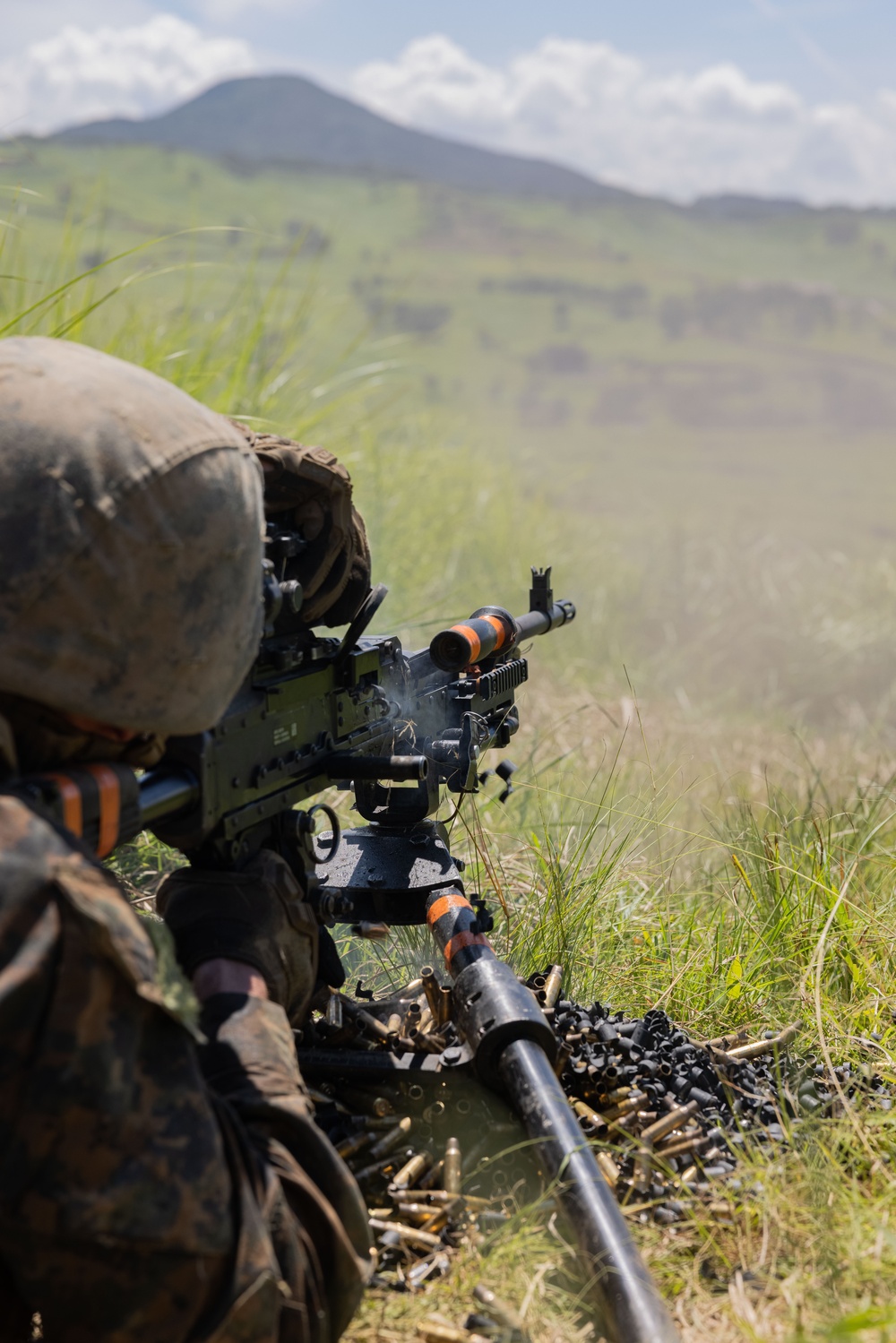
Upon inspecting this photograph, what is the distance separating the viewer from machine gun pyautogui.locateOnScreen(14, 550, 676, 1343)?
2273 millimetres

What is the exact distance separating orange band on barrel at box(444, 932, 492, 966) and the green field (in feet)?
2.36

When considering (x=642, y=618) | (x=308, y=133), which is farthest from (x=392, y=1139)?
(x=308, y=133)

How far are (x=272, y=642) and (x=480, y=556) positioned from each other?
10.3 metres

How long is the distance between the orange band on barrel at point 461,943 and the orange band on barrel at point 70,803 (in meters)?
1.41

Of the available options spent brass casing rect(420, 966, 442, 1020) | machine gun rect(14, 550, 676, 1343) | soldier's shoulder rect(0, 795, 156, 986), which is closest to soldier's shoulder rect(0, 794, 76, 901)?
soldier's shoulder rect(0, 795, 156, 986)

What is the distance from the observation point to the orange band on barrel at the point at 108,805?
2010mm

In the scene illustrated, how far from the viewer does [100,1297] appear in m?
1.74

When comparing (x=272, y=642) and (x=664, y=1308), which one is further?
(x=272, y=642)

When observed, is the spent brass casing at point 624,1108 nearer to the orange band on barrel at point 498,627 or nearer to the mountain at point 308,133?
the orange band on barrel at point 498,627

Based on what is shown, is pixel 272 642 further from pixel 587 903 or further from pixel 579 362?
pixel 579 362

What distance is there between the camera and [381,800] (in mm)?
3660

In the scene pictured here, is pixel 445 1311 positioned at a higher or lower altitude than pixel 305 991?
lower

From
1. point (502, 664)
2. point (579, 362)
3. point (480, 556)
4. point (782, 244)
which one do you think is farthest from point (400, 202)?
point (502, 664)

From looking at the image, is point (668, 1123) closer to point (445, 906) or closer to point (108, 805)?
point (445, 906)
